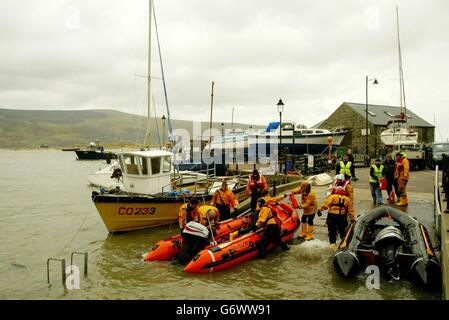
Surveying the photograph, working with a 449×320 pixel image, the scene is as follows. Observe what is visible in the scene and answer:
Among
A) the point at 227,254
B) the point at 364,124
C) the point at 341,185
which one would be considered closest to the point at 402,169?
the point at 341,185

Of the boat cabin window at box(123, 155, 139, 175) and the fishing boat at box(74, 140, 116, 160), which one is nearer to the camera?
the boat cabin window at box(123, 155, 139, 175)

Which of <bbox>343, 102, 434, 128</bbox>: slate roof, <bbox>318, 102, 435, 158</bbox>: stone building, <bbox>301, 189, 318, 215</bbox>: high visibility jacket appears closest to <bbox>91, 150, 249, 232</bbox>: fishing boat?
<bbox>301, 189, 318, 215</bbox>: high visibility jacket

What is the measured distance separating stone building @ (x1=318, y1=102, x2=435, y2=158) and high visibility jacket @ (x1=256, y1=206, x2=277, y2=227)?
1143 inches

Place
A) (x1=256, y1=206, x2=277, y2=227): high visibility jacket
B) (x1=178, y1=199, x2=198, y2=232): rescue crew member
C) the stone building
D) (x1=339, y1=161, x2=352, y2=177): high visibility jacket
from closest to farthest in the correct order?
1. (x1=256, y1=206, x2=277, y2=227): high visibility jacket
2. (x1=178, y1=199, x2=198, y2=232): rescue crew member
3. (x1=339, y1=161, x2=352, y2=177): high visibility jacket
4. the stone building

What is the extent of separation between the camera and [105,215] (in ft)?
43.9

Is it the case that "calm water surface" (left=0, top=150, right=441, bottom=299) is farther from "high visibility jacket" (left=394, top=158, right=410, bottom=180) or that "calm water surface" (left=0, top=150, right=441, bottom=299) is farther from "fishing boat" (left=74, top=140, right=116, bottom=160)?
"fishing boat" (left=74, top=140, right=116, bottom=160)

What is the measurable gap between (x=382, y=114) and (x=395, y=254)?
37.1 meters

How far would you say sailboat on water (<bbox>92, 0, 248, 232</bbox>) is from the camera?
43.9 ft

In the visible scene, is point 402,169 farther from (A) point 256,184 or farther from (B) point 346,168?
(A) point 256,184

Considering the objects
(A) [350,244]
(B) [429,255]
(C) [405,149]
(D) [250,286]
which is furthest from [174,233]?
(C) [405,149]

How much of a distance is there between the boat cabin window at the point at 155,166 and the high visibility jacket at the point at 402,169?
8.73 m

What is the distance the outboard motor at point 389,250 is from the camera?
7871mm
